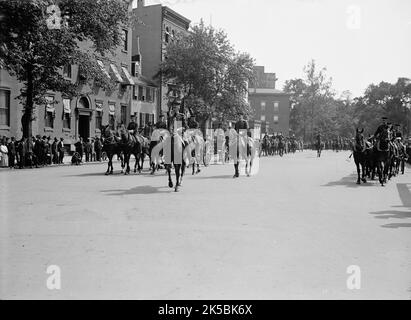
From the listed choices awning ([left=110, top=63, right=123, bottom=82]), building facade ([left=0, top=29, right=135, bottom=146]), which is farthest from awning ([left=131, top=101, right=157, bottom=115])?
awning ([left=110, top=63, right=123, bottom=82])

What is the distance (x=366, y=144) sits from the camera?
58.2 feet

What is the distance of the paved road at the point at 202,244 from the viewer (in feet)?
16.2

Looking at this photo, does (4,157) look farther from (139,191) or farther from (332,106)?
(332,106)

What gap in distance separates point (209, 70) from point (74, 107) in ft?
47.9

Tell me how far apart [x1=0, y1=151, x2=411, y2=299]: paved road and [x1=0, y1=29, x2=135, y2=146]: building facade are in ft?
53.9

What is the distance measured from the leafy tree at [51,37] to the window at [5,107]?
4.51m

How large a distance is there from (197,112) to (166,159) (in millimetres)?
32946

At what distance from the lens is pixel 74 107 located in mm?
38562

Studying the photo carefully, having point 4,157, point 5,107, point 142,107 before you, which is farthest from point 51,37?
point 142,107

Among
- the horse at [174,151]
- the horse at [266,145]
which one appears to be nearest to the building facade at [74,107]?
the horse at [174,151]

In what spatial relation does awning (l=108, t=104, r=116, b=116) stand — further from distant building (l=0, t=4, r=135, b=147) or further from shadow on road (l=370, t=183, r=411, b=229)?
shadow on road (l=370, t=183, r=411, b=229)

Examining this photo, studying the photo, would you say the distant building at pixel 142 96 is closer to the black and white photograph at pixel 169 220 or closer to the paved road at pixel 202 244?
the black and white photograph at pixel 169 220

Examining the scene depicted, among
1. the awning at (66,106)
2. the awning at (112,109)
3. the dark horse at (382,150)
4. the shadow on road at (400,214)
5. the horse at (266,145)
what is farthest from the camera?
the horse at (266,145)

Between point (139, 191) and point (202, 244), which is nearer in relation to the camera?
point (202, 244)
